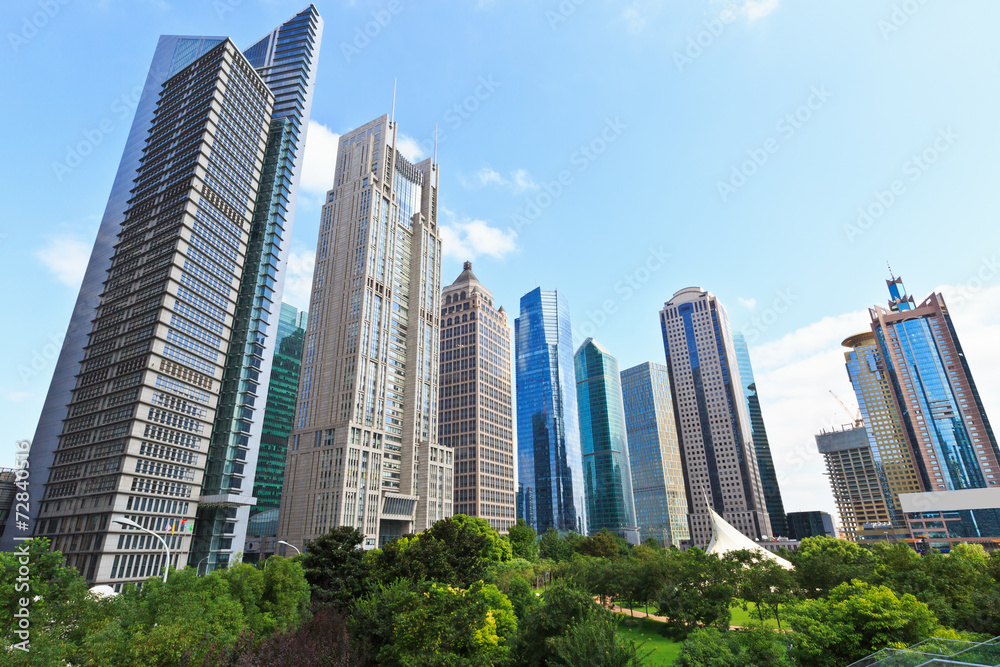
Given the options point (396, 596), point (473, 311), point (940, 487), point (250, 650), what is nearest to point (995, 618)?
point (396, 596)

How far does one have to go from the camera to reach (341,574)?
50.7m

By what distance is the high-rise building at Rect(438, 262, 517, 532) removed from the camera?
14425cm

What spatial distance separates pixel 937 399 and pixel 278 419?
213m

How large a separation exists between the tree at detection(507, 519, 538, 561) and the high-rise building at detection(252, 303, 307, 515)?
203 feet

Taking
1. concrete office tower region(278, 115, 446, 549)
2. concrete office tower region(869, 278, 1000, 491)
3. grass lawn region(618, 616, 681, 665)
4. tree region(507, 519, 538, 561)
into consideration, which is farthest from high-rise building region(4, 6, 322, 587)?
concrete office tower region(869, 278, 1000, 491)

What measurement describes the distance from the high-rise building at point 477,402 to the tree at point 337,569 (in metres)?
87.6

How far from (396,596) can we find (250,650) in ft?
37.4

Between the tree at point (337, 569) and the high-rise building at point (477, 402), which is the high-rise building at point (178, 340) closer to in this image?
the tree at point (337, 569)

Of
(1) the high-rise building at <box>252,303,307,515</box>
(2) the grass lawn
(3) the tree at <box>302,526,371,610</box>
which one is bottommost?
(2) the grass lawn

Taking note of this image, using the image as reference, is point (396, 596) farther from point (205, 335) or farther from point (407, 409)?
point (407, 409)

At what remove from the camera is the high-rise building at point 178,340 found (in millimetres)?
75562

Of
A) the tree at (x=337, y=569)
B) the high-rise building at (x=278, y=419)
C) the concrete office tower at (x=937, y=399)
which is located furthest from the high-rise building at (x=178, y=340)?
the concrete office tower at (x=937, y=399)

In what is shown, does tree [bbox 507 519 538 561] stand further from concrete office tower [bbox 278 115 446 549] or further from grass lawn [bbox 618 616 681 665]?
grass lawn [bbox 618 616 681 665]

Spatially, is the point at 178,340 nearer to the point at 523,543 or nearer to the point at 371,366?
the point at 371,366
